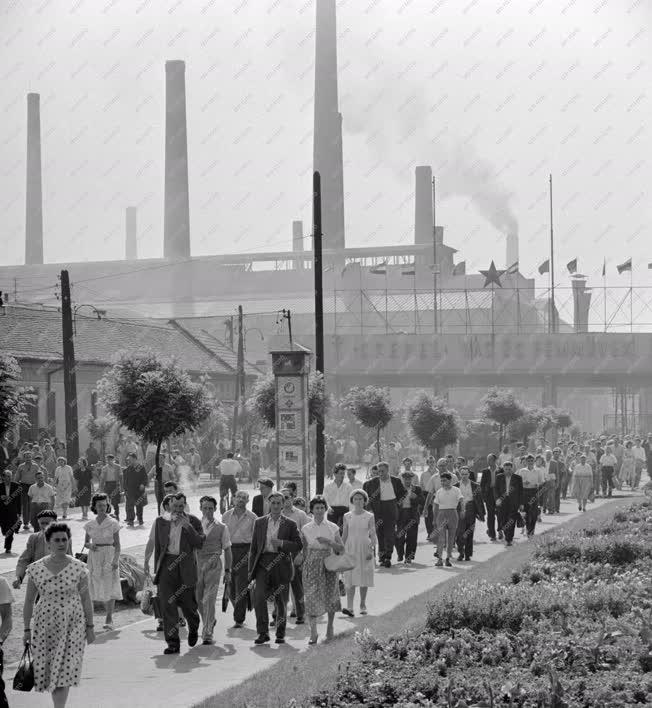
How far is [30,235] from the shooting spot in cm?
14088

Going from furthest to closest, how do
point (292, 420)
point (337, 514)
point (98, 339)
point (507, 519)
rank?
A: 1. point (98, 339)
2. point (507, 519)
3. point (292, 420)
4. point (337, 514)

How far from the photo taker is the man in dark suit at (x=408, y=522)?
22.7 meters

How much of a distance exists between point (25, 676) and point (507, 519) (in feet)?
54.3

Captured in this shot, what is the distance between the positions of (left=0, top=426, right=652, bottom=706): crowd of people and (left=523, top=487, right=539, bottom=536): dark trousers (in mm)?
26

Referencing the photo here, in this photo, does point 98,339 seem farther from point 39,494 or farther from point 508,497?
point 508,497

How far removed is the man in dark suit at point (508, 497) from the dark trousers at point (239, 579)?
418 inches

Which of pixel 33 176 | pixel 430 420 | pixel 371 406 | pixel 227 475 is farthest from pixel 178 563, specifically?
pixel 33 176

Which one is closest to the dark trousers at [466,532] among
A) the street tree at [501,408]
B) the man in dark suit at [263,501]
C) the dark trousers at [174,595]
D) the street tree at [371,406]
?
the man in dark suit at [263,501]

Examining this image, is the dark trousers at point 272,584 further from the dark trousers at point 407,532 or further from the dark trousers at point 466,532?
the dark trousers at point 466,532

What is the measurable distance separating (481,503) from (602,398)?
114968mm

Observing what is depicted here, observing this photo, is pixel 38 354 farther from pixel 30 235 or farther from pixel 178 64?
pixel 30 235

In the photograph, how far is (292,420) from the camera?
2445cm

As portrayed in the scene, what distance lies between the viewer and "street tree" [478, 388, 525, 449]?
59188 mm

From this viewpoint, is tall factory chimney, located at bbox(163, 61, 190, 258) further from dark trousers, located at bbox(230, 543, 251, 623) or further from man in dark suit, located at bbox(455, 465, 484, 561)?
dark trousers, located at bbox(230, 543, 251, 623)
